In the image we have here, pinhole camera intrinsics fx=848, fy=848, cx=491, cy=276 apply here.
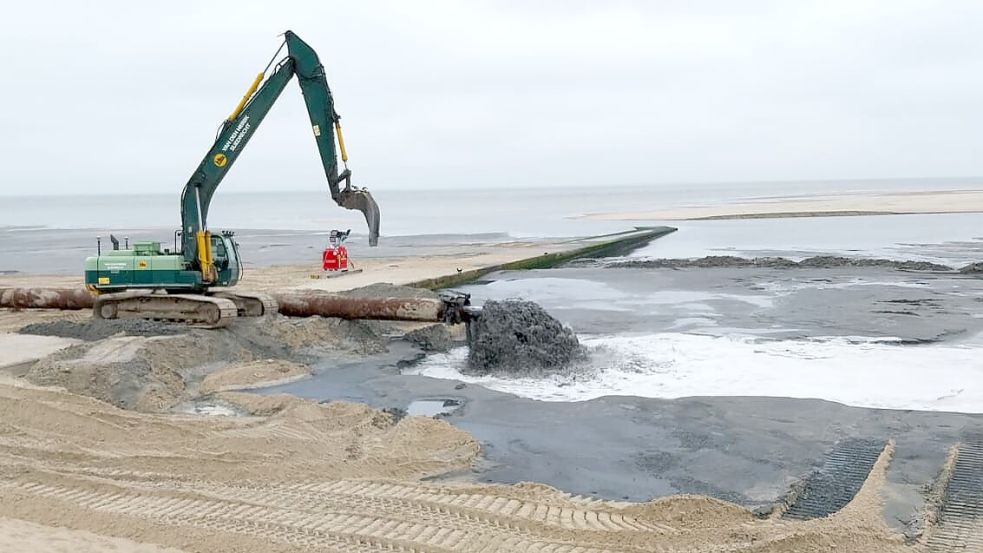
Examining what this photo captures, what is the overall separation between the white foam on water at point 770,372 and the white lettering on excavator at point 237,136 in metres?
5.08

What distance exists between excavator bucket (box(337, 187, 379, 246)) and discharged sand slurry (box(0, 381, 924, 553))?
536 centimetres

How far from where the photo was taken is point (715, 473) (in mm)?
8164

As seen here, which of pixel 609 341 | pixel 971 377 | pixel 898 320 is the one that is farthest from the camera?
pixel 898 320

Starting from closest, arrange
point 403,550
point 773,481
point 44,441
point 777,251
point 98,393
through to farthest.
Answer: point 403,550 → point 773,481 → point 44,441 → point 98,393 → point 777,251

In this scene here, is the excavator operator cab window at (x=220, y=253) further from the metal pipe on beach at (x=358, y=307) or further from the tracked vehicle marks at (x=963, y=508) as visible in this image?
the tracked vehicle marks at (x=963, y=508)

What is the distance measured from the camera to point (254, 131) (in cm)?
1484

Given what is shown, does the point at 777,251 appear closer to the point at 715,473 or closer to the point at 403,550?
the point at 715,473

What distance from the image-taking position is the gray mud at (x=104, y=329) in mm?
13719

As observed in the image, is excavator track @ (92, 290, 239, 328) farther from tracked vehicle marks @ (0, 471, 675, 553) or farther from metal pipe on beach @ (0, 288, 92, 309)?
tracked vehicle marks @ (0, 471, 675, 553)

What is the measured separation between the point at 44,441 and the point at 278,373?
162 inches

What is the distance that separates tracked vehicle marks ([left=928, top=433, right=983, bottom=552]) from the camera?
6211 mm

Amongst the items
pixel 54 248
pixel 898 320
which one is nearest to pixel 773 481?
pixel 898 320

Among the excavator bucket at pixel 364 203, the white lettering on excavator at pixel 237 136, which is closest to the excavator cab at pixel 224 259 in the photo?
the white lettering on excavator at pixel 237 136

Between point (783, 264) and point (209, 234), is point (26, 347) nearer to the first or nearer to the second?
point (209, 234)
